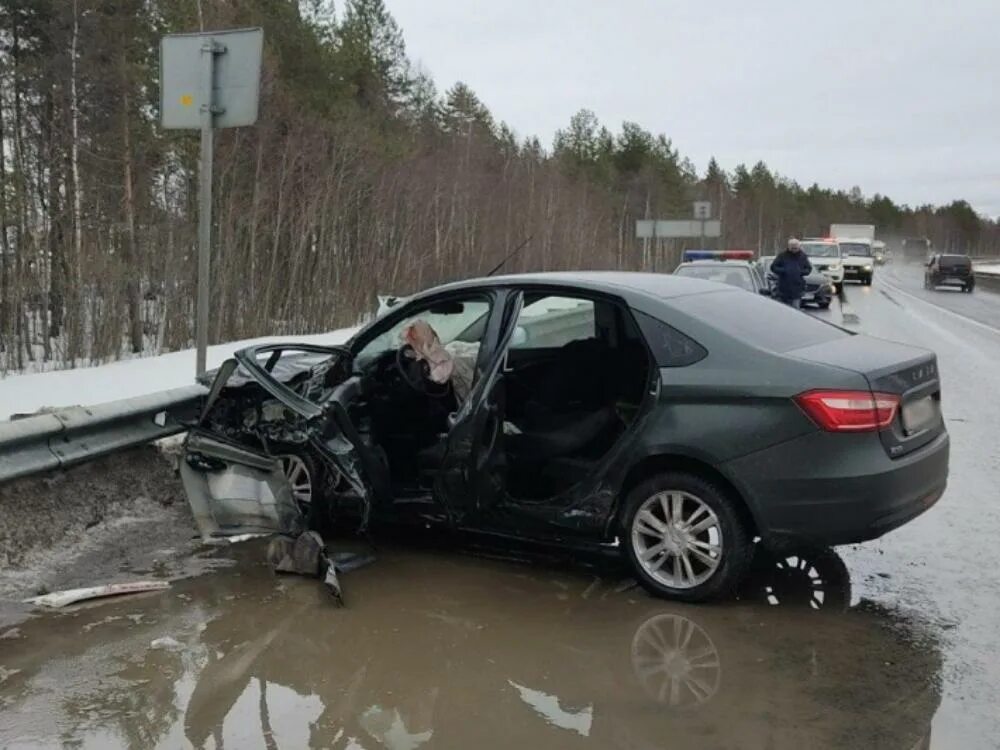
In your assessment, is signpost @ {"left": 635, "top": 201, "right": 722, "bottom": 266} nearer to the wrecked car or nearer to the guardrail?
the wrecked car

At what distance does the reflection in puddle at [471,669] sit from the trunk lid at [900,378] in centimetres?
86

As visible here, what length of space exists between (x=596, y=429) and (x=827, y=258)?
99.3ft

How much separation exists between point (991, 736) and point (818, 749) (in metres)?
0.65

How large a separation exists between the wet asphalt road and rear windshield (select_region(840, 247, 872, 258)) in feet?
124

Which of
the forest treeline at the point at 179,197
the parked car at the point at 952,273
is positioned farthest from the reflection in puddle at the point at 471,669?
the parked car at the point at 952,273

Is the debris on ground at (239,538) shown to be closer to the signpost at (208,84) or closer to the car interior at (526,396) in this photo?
the car interior at (526,396)

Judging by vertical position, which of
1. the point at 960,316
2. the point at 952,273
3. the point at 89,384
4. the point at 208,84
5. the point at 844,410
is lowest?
the point at 89,384

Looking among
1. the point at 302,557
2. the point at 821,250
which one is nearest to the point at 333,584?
the point at 302,557

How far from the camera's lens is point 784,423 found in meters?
4.25

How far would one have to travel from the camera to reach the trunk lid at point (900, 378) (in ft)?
14.1

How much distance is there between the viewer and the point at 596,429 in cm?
519

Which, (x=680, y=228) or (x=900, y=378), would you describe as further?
(x=680, y=228)

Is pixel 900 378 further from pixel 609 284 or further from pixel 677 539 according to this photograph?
pixel 609 284

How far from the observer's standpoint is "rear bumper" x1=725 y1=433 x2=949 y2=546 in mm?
4164
